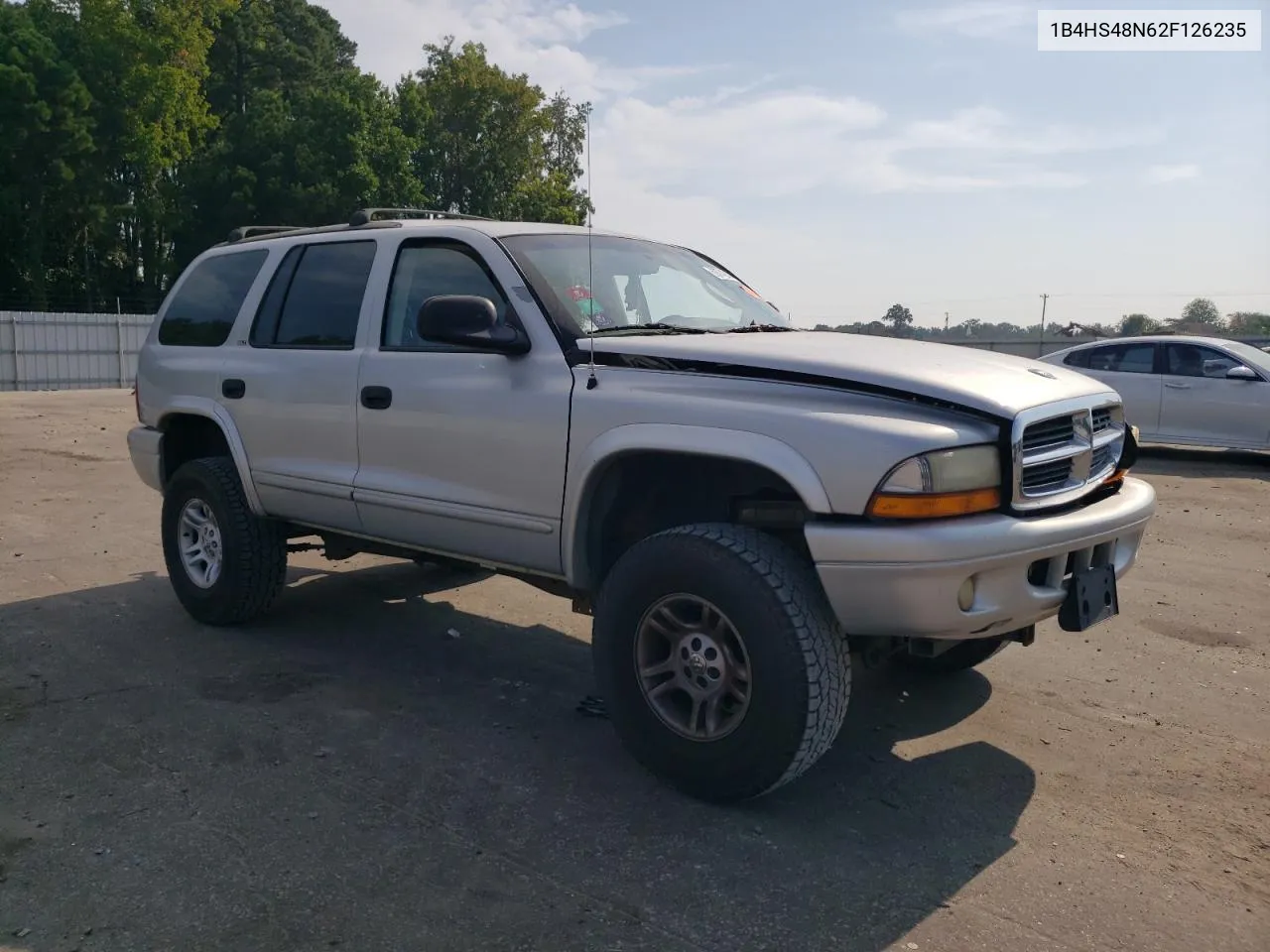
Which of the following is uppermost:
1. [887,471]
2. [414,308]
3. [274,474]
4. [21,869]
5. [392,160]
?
[392,160]

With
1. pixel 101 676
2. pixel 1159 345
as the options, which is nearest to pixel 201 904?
pixel 101 676

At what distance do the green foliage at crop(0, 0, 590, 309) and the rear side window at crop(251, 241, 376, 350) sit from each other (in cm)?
3272

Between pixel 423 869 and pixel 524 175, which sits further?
pixel 524 175

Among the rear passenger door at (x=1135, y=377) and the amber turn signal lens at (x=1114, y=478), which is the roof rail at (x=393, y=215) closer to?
the amber turn signal lens at (x=1114, y=478)

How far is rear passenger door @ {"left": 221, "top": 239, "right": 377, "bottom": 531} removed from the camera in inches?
188

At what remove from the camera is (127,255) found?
41.7 m

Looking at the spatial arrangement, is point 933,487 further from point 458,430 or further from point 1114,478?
point 458,430

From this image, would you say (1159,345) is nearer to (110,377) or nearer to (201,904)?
(201,904)

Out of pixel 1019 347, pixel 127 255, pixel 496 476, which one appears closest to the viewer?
pixel 496 476

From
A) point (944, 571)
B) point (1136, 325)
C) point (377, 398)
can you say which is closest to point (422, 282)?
point (377, 398)

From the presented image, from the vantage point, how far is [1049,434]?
3471 mm

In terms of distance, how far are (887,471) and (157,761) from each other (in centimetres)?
273

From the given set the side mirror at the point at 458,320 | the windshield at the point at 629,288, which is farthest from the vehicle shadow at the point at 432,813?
the windshield at the point at 629,288

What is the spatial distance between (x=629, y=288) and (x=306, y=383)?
1.59 meters
